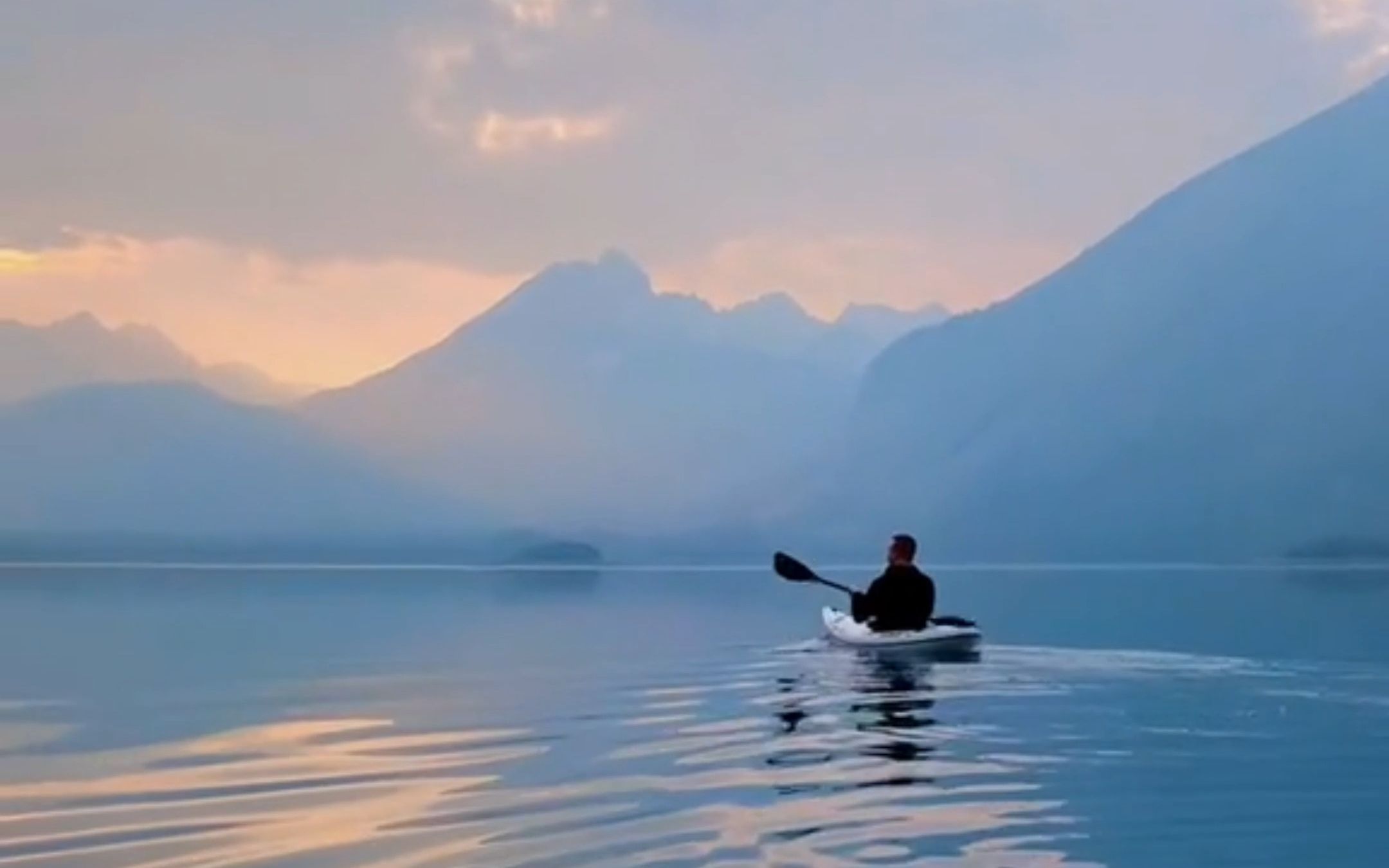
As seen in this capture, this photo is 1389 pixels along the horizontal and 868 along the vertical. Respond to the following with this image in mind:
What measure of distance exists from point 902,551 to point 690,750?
8.34 metres

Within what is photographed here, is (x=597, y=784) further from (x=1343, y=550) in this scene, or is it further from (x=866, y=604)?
(x=1343, y=550)

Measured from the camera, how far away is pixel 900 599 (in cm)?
2223

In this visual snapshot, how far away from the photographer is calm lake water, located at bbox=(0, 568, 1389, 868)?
31.0 feet

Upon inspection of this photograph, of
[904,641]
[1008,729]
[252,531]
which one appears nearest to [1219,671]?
[904,641]

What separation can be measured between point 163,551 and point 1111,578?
356 feet

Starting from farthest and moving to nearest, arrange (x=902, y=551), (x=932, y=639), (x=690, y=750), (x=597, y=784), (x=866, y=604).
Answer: (x=866, y=604), (x=932, y=639), (x=902, y=551), (x=690, y=750), (x=597, y=784)

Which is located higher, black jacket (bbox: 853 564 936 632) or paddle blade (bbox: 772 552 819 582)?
paddle blade (bbox: 772 552 819 582)

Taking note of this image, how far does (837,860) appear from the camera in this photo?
8672 mm

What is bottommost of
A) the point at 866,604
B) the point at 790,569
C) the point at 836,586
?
the point at 866,604

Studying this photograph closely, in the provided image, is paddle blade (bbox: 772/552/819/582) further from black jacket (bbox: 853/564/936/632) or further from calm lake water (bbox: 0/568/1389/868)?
black jacket (bbox: 853/564/936/632)

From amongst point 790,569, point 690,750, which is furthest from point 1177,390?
point 690,750

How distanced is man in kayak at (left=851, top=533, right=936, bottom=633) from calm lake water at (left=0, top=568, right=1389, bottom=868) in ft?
1.76

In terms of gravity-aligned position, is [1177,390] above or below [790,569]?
above

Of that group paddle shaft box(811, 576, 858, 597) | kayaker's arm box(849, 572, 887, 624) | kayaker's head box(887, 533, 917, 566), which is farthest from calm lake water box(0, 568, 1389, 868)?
kayaker's head box(887, 533, 917, 566)
